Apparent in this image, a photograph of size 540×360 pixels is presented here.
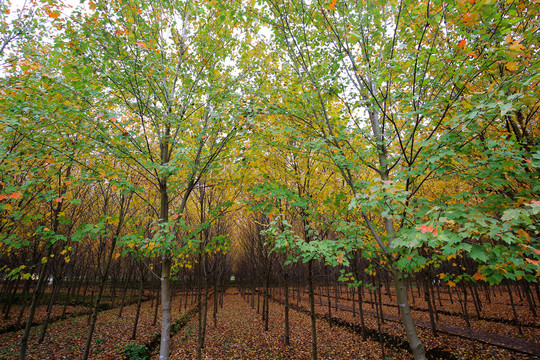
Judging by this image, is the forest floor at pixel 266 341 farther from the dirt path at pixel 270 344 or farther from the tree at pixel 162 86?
the tree at pixel 162 86

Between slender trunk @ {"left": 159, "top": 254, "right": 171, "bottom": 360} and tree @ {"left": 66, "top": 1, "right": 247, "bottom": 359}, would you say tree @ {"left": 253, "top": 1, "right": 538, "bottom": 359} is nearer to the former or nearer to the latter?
tree @ {"left": 66, "top": 1, "right": 247, "bottom": 359}

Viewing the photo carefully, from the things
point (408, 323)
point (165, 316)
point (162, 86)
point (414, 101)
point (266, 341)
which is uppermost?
point (162, 86)

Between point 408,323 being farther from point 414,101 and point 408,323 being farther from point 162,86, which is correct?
point 162,86

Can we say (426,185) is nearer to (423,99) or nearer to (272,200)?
(423,99)

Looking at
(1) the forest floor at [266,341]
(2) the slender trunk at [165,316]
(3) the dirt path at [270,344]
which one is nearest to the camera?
(2) the slender trunk at [165,316]

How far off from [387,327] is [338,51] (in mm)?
13428

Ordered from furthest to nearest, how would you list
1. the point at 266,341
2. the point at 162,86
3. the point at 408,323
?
1. the point at 266,341
2. the point at 162,86
3. the point at 408,323

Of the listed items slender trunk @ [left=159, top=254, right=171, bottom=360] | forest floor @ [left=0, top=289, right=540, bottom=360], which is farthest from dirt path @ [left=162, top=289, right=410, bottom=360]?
slender trunk @ [left=159, top=254, right=171, bottom=360]

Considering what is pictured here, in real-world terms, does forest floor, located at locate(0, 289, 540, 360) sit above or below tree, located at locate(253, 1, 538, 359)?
below

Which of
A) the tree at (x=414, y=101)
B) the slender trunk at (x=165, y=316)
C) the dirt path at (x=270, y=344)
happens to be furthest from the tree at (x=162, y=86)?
the dirt path at (x=270, y=344)

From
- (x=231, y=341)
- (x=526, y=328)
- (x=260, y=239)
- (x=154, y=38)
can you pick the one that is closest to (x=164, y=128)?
(x=154, y=38)

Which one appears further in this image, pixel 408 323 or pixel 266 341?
pixel 266 341

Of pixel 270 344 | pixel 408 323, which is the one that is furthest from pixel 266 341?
pixel 408 323

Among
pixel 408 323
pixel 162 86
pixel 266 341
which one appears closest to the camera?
pixel 408 323
